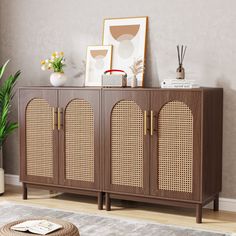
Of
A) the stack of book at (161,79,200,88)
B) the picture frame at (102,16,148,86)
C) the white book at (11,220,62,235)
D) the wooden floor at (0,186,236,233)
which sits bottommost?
the wooden floor at (0,186,236,233)

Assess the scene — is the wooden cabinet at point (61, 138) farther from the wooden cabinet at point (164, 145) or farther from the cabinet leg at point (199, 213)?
the cabinet leg at point (199, 213)

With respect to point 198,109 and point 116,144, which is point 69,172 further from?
point 198,109

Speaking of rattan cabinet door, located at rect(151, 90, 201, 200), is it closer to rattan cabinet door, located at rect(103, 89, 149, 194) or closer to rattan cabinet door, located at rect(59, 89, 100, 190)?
rattan cabinet door, located at rect(103, 89, 149, 194)

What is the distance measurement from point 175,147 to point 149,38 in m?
1.08

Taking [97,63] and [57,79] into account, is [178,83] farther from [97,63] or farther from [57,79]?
[57,79]

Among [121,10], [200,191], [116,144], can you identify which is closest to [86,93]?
[116,144]

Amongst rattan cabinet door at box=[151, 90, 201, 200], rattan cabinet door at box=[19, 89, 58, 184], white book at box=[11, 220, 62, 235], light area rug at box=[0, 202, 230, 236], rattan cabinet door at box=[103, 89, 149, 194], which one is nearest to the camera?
white book at box=[11, 220, 62, 235]

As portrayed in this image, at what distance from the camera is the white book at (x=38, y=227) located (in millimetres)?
2822

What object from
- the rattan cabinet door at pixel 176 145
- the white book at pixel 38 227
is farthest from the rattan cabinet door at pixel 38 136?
the white book at pixel 38 227

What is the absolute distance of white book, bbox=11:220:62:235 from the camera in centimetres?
282

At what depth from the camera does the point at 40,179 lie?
4.58 metres

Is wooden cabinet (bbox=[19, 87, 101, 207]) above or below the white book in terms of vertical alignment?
above

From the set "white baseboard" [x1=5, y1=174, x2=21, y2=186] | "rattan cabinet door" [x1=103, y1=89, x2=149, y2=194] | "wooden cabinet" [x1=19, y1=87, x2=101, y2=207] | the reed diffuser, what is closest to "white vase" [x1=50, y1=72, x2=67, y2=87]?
"wooden cabinet" [x1=19, y1=87, x2=101, y2=207]

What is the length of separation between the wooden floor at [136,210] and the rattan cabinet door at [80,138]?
21cm
